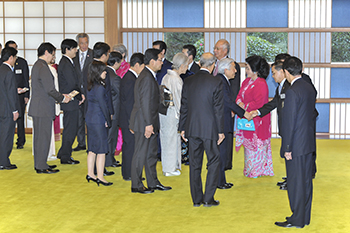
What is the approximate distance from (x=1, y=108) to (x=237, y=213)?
10.8ft

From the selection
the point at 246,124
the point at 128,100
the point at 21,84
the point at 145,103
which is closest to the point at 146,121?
the point at 145,103

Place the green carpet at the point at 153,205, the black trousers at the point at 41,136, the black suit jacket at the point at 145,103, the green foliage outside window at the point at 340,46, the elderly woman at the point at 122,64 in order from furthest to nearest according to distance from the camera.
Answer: the green foliage outside window at the point at 340,46, the elderly woman at the point at 122,64, the black trousers at the point at 41,136, the black suit jacket at the point at 145,103, the green carpet at the point at 153,205

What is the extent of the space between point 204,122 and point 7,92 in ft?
9.21

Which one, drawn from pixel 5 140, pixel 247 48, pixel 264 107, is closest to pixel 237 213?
pixel 264 107

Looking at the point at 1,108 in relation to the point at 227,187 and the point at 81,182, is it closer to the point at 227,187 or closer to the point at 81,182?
the point at 81,182

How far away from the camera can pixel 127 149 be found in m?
4.85

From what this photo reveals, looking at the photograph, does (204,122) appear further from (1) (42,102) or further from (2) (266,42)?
(2) (266,42)

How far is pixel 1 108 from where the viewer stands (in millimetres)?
5434

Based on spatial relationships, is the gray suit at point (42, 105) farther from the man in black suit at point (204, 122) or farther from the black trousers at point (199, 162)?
the black trousers at point (199, 162)

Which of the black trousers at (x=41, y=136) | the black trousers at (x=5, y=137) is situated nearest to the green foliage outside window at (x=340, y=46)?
the black trousers at (x=41, y=136)

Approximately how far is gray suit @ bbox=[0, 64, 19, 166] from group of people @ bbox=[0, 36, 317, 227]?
1 cm

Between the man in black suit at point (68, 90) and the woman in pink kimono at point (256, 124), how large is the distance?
85.7 inches

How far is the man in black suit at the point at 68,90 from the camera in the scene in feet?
18.7

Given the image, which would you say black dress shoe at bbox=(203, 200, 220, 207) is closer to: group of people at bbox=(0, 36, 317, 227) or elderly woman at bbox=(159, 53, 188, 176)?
group of people at bbox=(0, 36, 317, 227)
